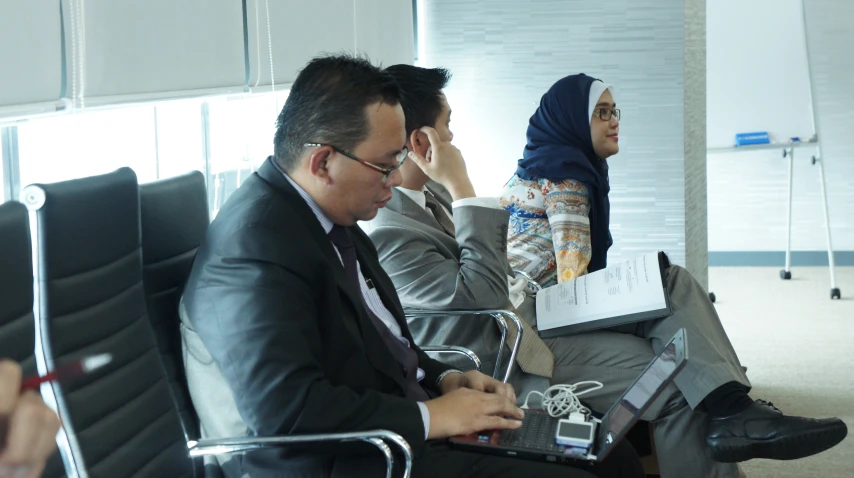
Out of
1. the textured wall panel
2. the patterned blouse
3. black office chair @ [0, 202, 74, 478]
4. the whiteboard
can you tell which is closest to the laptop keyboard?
black office chair @ [0, 202, 74, 478]

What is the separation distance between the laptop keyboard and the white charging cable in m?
0.04

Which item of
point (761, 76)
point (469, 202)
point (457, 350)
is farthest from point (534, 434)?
point (761, 76)

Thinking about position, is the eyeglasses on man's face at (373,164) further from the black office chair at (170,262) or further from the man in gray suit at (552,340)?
the man in gray suit at (552,340)

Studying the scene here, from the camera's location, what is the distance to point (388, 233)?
2400 mm

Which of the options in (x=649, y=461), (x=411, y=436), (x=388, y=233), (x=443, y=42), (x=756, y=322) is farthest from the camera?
(x=756, y=322)

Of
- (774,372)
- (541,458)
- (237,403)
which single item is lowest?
(774,372)

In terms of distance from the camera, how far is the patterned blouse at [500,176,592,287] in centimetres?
308

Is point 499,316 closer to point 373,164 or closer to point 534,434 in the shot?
point 534,434

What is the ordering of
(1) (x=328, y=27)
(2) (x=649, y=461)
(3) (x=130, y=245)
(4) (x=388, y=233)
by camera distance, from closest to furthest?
1. (3) (x=130, y=245)
2. (4) (x=388, y=233)
3. (2) (x=649, y=461)
4. (1) (x=328, y=27)

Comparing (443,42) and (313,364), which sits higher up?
(443,42)

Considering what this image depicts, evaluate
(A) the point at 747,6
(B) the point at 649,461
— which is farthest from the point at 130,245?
(A) the point at 747,6

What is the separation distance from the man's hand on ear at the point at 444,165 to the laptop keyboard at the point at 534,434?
2.39 ft

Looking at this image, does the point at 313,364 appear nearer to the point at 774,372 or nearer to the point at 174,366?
the point at 174,366

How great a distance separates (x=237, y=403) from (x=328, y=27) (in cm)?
211
